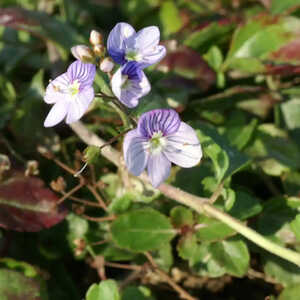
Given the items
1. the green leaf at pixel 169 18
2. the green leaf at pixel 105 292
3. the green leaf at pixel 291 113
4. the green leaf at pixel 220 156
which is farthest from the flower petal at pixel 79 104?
the green leaf at pixel 169 18

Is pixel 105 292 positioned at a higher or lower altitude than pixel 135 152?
lower

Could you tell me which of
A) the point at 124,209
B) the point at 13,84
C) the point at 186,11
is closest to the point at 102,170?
the point at 124,209

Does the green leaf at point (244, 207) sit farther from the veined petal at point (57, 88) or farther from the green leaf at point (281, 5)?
the green leaf at point (281, 5)

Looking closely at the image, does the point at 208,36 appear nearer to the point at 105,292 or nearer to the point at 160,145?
the point at 160,145

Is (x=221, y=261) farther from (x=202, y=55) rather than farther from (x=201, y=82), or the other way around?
(x=202, y=55)

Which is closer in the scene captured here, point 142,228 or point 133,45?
point 133,45

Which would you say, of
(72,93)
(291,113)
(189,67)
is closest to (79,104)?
(72,93)
